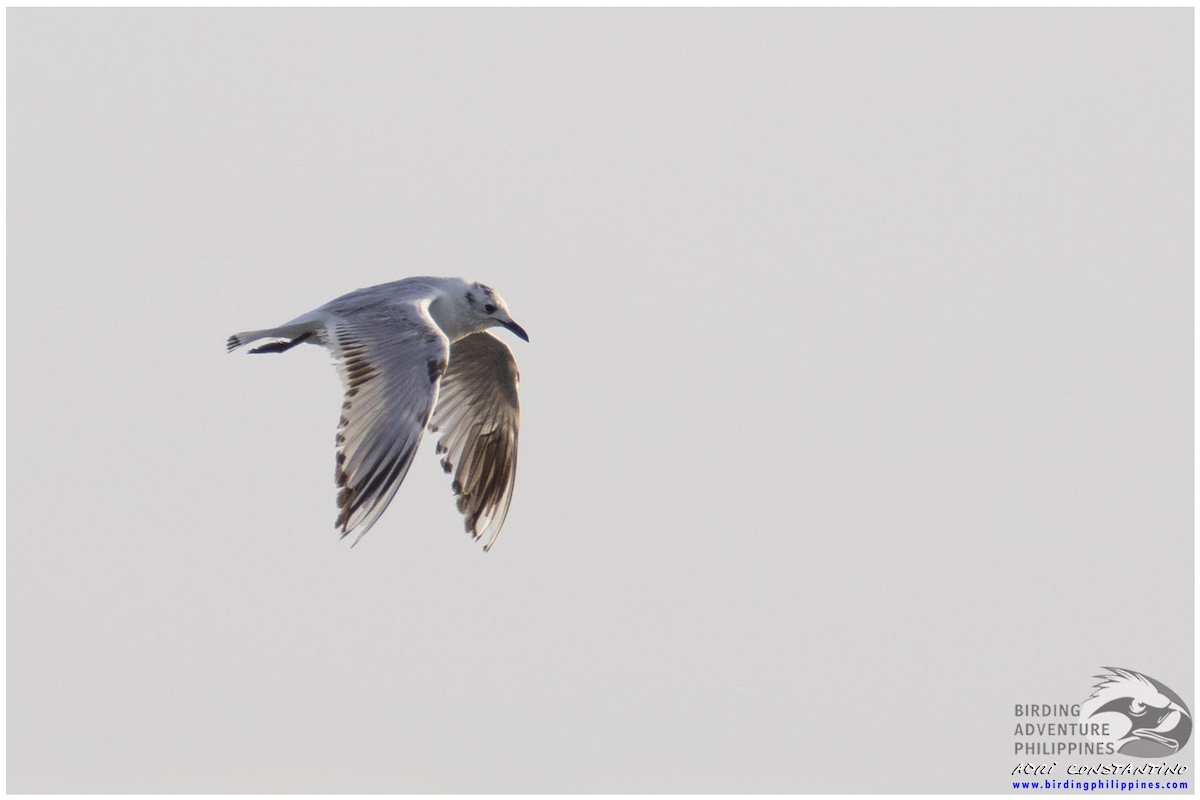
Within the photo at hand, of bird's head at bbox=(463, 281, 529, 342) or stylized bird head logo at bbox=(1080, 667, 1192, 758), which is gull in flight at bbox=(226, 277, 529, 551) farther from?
stylized bird head logo at bbox=(1080, 667, 1192, 758)

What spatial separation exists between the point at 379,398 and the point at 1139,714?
12.5 m

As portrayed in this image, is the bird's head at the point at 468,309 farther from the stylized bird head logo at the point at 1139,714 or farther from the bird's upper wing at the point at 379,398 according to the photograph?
the stylized bird head logo at the point at 1139,714

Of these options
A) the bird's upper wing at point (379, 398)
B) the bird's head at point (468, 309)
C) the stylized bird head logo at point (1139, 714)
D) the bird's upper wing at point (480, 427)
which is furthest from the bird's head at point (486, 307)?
the stylized bird head logo at point (1139, 714)

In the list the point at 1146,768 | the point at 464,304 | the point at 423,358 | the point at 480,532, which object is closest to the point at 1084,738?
the point at 1146,768

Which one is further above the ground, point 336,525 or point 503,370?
point 503,370

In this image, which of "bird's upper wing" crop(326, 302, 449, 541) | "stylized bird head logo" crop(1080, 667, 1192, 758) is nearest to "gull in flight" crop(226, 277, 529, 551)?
"bird's upper wing" crop(326, 302, 449, 541)

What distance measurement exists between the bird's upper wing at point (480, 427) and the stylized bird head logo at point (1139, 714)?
8.57 m

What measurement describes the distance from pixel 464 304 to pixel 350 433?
3024mm

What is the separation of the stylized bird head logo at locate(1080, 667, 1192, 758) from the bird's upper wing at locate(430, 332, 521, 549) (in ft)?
28.1

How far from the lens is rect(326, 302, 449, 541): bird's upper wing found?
1152cm

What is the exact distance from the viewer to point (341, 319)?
13203 mm

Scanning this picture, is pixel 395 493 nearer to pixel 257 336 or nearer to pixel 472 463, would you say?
pixel 257 336

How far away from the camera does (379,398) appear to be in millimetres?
12008

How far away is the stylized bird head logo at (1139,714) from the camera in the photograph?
20609 mm
